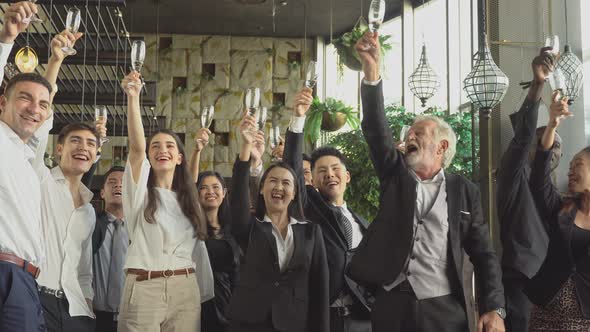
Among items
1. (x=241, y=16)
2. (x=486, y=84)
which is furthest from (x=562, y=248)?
(x=241, y=16)

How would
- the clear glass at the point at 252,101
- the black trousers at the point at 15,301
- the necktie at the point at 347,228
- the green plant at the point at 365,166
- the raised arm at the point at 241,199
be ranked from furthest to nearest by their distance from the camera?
the green plant at the point at 365,166
the clear glass at the point at 252,101
the necktie at the point at 347,228
the raised arm at the point at 241,199
the black trousers at the point at 15,301

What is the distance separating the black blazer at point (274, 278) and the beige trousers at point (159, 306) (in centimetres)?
27

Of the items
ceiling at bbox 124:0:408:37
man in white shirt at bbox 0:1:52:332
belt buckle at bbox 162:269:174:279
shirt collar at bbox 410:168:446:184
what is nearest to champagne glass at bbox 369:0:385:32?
shirt collar at bbox 410:168:446:184

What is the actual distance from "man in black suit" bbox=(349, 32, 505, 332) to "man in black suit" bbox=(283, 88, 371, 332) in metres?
0.81

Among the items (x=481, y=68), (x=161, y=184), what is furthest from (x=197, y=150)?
(x=481, y=68)

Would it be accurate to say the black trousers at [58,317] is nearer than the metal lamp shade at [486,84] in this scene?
Yes

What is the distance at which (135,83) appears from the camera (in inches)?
139

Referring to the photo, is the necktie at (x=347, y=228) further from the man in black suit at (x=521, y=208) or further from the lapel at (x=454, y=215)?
the lapel at (x=454, y=215)

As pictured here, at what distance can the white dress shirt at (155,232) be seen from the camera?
12.0ft

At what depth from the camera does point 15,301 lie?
2754mm

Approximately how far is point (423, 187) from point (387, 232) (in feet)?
0.93

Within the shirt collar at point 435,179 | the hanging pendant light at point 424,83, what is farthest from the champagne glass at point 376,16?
the hanging pendant light at point 424,83

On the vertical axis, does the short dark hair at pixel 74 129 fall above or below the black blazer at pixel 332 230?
above

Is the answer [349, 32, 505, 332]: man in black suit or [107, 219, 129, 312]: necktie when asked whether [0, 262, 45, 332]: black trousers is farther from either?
[107, 219, 129, 312]: necktie
